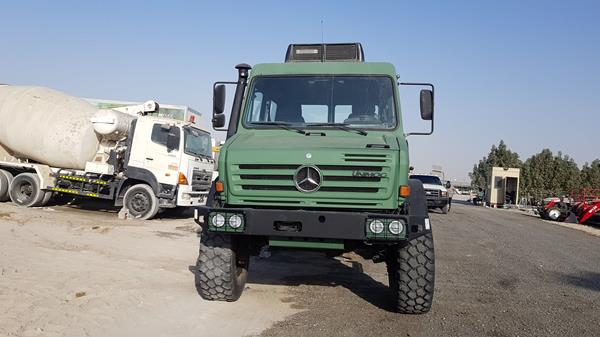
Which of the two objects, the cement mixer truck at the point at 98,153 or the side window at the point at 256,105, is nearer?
the side window at the point at 256,105

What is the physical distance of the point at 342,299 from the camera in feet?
19.5

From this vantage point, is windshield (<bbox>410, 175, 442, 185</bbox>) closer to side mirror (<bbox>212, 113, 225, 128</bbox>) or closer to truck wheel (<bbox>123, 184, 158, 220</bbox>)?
truck wheel (<bbox>123, 184, 158, 220</bbox>)

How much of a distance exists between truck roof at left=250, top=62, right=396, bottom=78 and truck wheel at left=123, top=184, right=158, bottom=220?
8266 millimetres

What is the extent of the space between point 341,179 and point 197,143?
1008cm

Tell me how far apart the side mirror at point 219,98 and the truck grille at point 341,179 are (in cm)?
177

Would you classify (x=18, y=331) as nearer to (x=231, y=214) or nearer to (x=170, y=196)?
(x=231, y=214)

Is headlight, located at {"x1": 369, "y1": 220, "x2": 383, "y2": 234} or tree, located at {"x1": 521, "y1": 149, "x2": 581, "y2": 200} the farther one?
tree, located at {"x1": 521, "y1": 149, "x2": 581, "y2": 200}

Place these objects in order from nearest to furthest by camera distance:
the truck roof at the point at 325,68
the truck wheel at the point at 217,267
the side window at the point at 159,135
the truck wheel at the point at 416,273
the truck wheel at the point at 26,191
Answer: the truck wheel at the point at 416,273 < the truck wheel at the point at 217,267 < the truck roof at the point at 325,68 < the side window at the point at 159,135 < the truck wheel at the point at 26,191

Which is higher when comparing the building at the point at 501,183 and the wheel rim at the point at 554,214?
the building at the point at 501,183

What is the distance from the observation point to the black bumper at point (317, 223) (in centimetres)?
458

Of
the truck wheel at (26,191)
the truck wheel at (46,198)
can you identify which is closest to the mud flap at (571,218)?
the truck wheel at (46,198)

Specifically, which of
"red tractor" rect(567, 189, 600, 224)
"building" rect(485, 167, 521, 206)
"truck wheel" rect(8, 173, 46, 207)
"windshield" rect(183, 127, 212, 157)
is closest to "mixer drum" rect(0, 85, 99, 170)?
"truck wheel" rect(8, 173, 46, 207)

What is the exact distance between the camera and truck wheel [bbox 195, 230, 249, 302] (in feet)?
17.3

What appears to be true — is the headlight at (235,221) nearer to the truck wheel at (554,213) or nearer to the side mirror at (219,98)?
the side mirror at (219,98)
